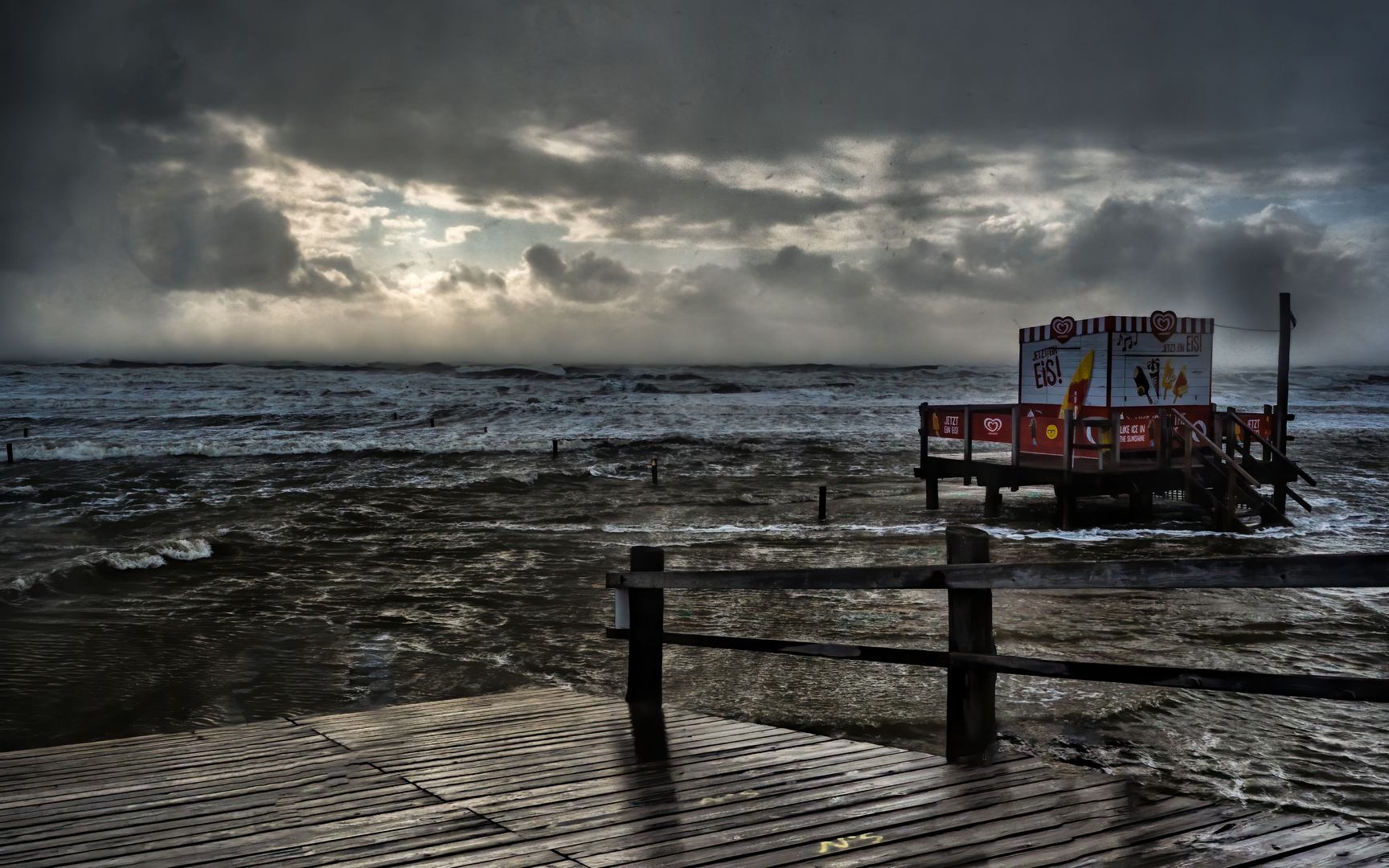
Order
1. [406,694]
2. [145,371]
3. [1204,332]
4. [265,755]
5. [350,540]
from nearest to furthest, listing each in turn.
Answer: [265,755]
[406,694]
[350,540]
[1204,332]
[145,371]

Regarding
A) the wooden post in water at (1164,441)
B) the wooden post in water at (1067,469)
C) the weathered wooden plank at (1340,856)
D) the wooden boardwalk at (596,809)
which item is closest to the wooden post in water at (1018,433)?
the wooden post in water at (1067,469)

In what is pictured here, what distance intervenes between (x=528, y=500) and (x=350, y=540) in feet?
21.4

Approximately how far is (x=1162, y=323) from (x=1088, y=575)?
1681cm

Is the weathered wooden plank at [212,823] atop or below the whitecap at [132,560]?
atop

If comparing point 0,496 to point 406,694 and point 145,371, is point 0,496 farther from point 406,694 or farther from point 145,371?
point 145,371

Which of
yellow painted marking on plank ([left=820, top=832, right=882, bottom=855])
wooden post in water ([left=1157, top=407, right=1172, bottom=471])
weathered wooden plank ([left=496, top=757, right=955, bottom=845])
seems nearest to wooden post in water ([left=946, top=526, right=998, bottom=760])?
weathered wooden plank ([left=496, top=757, right=955, bottom=845])

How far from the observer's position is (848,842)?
3443 millimetres

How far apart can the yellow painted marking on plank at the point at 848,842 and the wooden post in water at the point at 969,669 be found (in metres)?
1.08

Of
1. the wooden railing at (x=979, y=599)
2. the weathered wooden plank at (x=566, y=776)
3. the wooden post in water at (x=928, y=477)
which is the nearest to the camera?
the wooden railing at (x=979, y=599)

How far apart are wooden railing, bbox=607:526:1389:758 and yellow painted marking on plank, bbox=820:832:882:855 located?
3.53 feet

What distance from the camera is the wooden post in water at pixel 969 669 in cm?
442

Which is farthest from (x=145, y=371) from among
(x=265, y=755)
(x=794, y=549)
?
(x=265, y=755)

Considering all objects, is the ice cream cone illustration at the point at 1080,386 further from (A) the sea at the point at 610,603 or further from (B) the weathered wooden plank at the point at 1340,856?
(B) the weathered wooden plank at the point at 1340,856

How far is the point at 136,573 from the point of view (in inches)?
571
